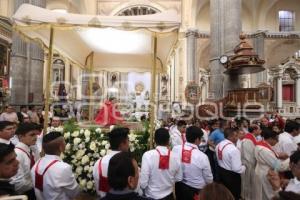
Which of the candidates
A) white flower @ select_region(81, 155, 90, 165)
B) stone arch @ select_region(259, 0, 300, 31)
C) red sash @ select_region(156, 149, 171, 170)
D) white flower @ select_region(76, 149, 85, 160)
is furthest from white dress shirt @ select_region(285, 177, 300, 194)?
stone arch @ select_region(259, 0, 300, 31)

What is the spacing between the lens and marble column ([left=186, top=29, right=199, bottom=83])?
2442cm

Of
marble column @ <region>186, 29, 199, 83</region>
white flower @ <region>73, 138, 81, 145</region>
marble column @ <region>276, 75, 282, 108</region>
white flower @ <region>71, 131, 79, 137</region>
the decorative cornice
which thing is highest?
the decorative cornice

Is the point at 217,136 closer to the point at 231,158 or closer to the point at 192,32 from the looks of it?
the point at 231,158

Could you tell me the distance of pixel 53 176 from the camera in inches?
129

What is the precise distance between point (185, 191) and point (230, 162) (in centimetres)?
104

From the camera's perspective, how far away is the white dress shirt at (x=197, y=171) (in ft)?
14.0

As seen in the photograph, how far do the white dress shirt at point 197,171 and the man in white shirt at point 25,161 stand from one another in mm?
1820

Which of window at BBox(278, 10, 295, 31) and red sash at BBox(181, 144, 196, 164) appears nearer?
red sash at BBox(181, 144, 196, 164)

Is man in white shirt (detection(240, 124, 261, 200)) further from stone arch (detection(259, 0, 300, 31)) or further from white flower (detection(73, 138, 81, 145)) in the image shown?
stone arch (detection(259, 0, 300, 31))

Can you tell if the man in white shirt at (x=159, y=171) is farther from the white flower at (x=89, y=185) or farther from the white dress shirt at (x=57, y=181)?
the white flower at (x=89, y=185)

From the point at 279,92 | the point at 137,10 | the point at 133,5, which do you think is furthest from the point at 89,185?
the point at 137,10

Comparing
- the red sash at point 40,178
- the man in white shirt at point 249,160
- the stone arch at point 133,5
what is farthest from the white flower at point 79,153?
the stone arch at point 133,5

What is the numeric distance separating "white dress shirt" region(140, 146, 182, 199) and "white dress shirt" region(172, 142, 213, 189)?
0.36 m

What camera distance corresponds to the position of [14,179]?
11.0 feet
